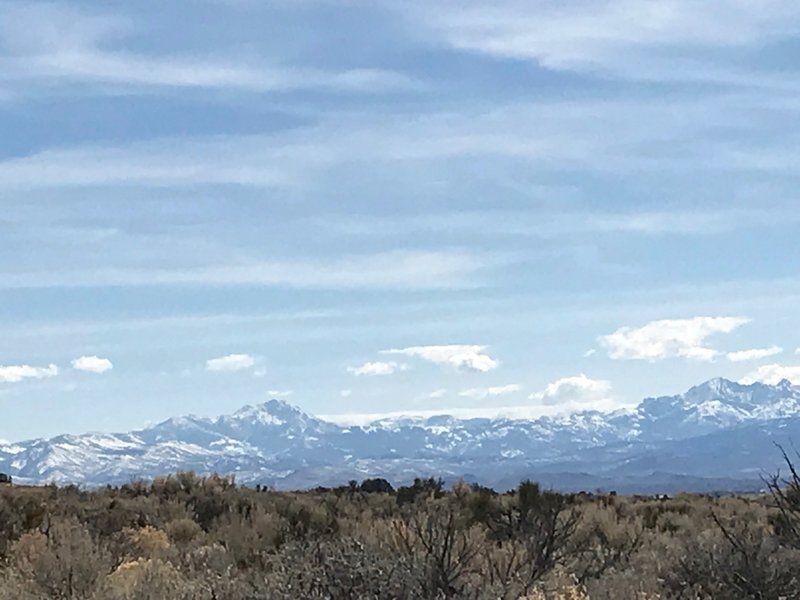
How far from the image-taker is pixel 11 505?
19094mm

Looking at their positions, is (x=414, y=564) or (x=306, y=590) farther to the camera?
(x=414, y=564)

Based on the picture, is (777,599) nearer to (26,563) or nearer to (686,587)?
(686,587)

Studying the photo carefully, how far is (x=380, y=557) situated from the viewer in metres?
10.3

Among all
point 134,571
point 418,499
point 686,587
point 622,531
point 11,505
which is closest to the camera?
point 686,587

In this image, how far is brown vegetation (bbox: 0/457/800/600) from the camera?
9.62 meters

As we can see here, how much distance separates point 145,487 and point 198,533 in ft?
31.2

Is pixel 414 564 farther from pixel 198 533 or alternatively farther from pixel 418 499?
pixel 418 499

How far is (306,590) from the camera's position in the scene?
9125 millimetres

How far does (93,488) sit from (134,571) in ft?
52.6

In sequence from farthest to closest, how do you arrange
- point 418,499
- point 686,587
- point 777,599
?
point 418,499
point 686,587
point 777,599

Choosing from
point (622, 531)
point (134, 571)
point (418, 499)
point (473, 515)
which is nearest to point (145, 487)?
point (418, 499)

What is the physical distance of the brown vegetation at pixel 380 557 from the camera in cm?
962

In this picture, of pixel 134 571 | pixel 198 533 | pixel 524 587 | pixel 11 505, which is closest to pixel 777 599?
pixel 524 587

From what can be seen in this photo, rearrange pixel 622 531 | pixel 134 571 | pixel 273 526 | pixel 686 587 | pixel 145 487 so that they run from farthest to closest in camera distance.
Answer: pixel 145 487, pixel 622 531, pixel 273 526, pixel 134 571, pixel 686 587
